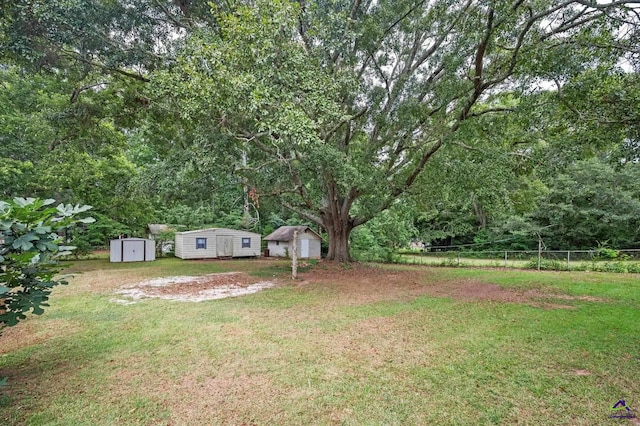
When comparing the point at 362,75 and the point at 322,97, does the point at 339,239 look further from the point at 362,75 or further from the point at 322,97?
the point at 322,97

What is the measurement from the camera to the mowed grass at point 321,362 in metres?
2.72

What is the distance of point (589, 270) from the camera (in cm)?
1284

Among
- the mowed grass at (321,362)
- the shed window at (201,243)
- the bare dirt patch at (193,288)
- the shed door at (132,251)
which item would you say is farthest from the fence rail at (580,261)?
the shed door at (132,251)

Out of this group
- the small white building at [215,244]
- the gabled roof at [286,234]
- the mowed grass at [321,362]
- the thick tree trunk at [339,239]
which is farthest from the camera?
the gabled roof at [286,234]

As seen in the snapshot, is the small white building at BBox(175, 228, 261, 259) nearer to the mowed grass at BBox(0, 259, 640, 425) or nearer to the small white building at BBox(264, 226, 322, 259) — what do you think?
the small white building at BBox(264, 226, 322, 259)

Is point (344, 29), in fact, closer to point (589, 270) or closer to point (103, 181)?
point (103, 181)

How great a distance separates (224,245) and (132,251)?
4.64 m

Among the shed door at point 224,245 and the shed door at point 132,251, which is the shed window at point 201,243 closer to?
the shed door at point 224,245

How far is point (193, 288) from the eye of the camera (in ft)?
27.9

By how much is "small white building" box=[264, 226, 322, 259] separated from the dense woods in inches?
194

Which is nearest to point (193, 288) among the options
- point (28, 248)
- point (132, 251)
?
point (28, 248)

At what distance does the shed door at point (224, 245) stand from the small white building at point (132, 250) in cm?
334

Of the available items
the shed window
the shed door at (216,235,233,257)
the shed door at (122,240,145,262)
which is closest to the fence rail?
the shed door at (216,235,233,257)

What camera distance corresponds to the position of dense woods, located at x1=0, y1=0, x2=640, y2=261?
19.9 ft
